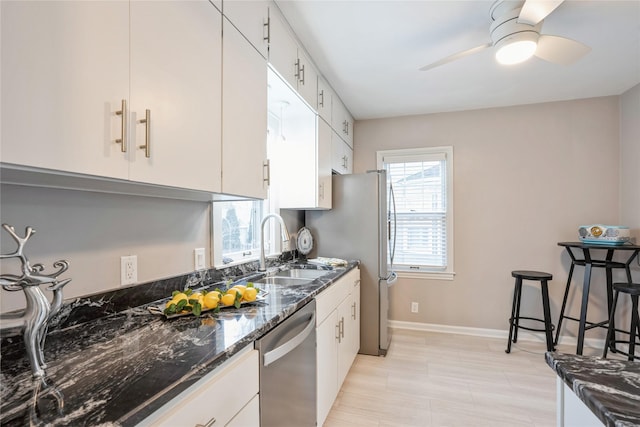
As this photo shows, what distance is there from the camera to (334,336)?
2.10m

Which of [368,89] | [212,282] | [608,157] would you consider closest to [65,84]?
[212,282]

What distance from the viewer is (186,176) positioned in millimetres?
1139

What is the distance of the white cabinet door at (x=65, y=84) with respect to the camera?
0.65 meters

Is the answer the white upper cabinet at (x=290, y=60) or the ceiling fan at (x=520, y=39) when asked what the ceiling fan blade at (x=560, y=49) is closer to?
the ceiling fan at (x=520, y=39)

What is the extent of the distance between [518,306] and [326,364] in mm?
2211

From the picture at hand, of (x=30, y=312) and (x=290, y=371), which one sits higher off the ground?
(x=30, y=312)

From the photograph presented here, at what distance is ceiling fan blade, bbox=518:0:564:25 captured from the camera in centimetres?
146

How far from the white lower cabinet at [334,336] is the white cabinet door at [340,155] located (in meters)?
1.05

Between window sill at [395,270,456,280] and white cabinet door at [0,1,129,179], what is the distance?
325cm

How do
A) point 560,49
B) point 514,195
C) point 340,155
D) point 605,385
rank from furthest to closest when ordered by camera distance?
1. point 514,195
2. point 340,155
3. point 560,49
4. point 605,385

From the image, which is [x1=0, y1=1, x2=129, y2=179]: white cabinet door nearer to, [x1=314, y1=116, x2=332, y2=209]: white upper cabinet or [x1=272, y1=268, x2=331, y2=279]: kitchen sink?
[x1=272, y1=268, x2=331, y2=279]: kitchen sink

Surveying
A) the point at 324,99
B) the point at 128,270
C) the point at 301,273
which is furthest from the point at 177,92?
the point at 324,99

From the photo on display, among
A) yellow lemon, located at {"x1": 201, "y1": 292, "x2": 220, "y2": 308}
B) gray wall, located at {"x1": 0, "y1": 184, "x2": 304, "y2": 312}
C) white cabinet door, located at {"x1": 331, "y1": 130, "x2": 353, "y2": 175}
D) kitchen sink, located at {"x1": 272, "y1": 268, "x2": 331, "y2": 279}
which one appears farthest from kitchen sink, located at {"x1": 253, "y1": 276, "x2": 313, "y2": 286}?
white cabinet door, located at {"x1": 331, "y1": 130, "x2": 353, "y2": 175}

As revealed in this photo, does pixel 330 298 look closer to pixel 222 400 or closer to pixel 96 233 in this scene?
pixel 222 400
